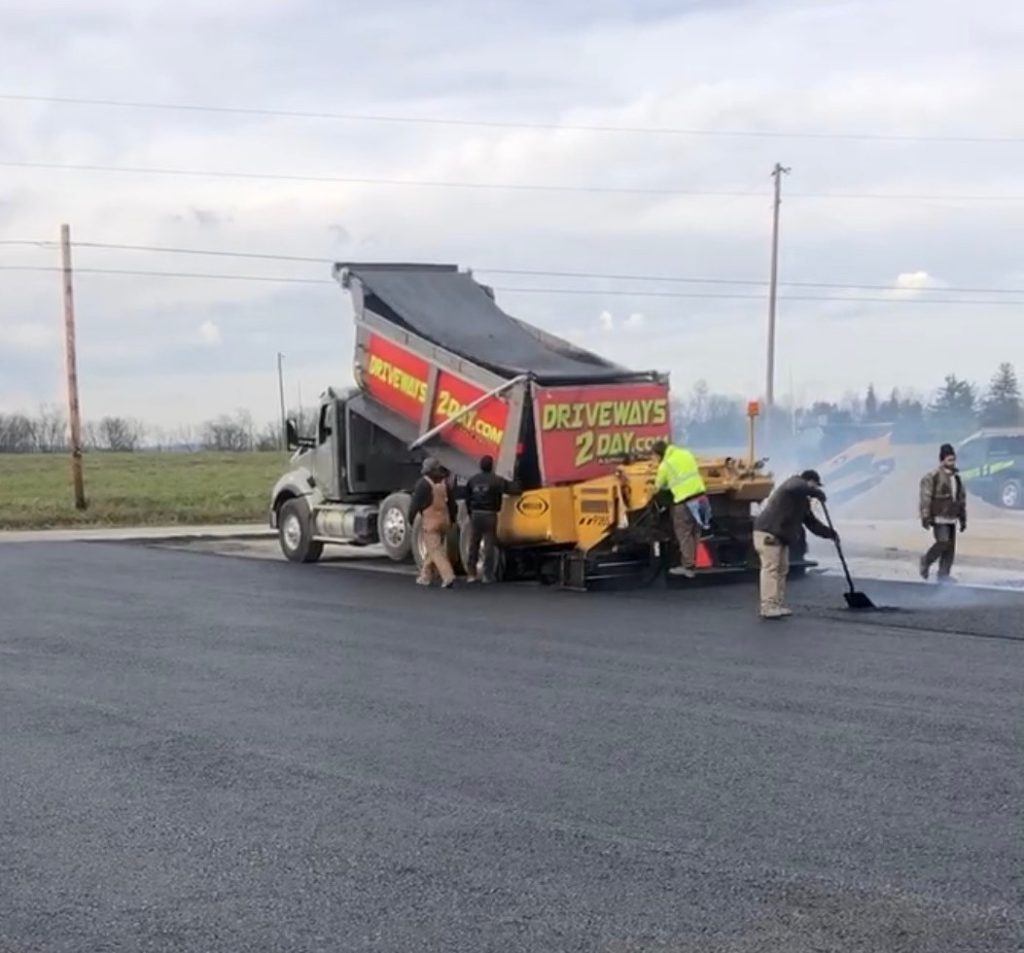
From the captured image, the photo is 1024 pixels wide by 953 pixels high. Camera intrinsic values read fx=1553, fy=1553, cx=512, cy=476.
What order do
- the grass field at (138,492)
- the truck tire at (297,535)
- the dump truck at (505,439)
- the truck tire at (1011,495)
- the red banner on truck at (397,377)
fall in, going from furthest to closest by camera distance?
the grass field at (138,492) → the truck tire at (1011,495) → the truck tire at (297,535) → the red banner on truck at (397,377) → the dump truck at (505,439)

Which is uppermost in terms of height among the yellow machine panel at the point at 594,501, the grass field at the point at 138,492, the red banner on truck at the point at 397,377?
the red banner on truck at the point at 397,377

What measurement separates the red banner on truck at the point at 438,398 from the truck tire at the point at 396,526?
1104mm

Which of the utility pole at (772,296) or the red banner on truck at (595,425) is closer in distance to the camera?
the red banner on truck at (595,425)

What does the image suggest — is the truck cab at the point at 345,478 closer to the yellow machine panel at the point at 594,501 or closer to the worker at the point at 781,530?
the yellow machine panel at the point at 594,501

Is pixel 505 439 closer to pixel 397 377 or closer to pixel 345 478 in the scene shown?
pixel 397 377

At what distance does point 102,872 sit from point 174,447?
327 ft

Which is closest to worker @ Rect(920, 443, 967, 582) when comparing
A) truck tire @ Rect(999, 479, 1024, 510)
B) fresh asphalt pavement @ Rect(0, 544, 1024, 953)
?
fresh asphalt pavement @ Rect(0, 544, 1024, 953)

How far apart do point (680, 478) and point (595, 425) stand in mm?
1663

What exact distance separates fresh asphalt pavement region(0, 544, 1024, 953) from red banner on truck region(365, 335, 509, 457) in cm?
473

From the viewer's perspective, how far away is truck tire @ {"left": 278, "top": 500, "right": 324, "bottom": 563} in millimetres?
22219

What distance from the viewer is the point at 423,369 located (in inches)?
A: 776

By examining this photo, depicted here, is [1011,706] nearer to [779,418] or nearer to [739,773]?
[739,773]

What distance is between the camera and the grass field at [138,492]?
34188mm

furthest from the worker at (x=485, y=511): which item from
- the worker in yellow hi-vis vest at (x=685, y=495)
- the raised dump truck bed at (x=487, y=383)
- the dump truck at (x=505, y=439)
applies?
the worker in yellow hi-vis vest at (x=685, y=495)
